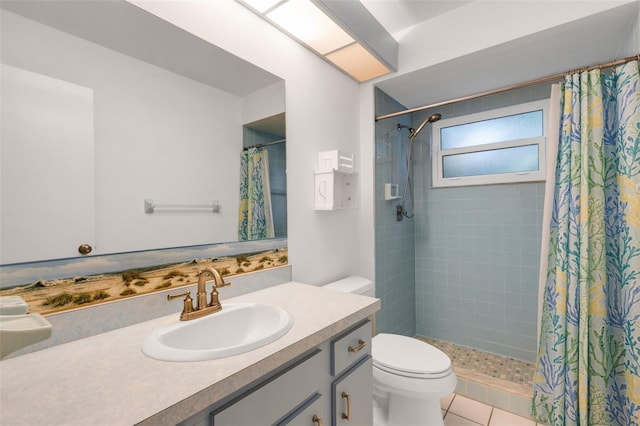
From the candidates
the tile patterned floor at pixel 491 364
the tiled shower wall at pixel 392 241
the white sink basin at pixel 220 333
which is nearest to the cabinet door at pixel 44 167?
the white sink basin at pixel 220 333

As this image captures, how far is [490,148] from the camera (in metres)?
2.45

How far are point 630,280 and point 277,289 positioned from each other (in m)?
1.64

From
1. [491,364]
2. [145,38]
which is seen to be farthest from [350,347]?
[491,364]

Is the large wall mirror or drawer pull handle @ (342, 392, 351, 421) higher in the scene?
the large wall mirror

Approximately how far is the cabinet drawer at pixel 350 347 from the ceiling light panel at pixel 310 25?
1.46 meters

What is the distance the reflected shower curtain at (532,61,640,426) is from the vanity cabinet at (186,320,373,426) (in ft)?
3.76

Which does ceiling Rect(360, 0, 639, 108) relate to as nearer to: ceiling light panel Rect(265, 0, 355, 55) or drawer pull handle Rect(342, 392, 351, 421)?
ceiling light panel Rect(265, 0, 355, 55)

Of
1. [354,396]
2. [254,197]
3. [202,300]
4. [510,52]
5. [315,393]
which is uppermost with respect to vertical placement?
[510,52]

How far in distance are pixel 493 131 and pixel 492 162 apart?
261 millimetres

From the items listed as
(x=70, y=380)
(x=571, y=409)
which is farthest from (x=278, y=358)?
(x=571, y=409)

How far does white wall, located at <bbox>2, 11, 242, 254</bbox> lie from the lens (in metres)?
0.89

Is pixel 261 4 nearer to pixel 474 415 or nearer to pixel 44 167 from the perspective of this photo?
pixel 44 167

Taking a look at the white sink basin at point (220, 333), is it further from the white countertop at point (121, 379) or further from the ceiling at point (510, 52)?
the ceiling at point (510, 52)

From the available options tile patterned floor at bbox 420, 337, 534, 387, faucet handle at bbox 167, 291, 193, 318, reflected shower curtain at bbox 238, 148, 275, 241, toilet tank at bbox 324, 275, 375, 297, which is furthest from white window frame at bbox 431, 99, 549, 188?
faucet handle at bbox 167, 291, 193, 318
